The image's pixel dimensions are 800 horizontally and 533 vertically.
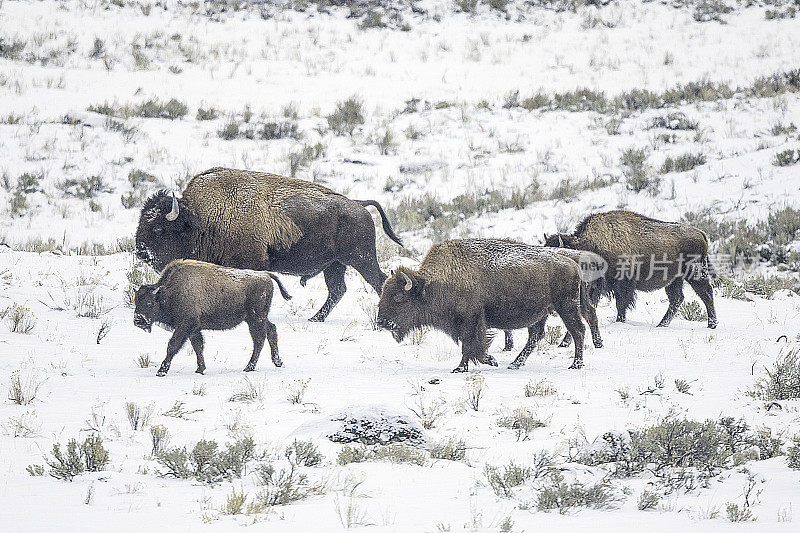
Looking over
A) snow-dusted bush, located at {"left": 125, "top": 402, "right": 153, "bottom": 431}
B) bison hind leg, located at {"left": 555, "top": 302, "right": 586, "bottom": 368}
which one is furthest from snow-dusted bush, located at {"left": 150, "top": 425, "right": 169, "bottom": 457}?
bison hind leg, located at {"left": 555, "top": 302, "right": 586, "bottom": 368}

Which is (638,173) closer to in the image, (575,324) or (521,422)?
(575,324)

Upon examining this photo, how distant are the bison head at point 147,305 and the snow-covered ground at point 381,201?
1.45 feet

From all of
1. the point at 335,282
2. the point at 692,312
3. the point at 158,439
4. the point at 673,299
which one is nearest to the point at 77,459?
the point at 158,439

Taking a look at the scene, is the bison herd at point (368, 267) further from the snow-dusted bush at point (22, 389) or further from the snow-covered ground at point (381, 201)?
the snow-dusted bush at point (22, 389)

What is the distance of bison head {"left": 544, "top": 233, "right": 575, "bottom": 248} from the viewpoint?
1002cm

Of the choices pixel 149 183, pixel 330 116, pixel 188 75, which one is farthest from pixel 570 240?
pixel 188 75

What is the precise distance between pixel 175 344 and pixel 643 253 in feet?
18.8

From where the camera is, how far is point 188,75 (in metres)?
25.2

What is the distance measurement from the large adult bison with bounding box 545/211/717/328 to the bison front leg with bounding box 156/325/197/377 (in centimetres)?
452

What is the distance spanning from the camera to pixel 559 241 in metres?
9.98

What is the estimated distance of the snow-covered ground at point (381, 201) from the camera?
15.3ft

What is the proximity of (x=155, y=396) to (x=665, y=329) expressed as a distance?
6398 mm

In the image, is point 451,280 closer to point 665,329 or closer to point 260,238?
point 260,238

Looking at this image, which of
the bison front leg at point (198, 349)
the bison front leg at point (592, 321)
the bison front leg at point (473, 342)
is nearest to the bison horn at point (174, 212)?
the bison front leg at point (198, 349)
